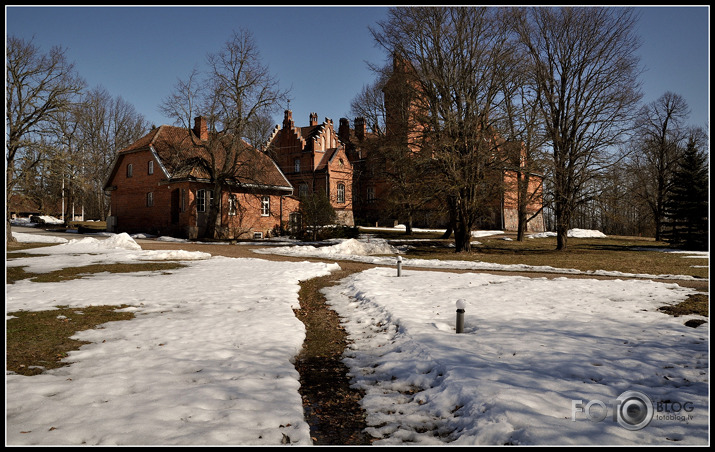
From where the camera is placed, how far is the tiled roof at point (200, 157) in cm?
3522

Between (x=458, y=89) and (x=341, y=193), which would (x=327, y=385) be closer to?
(x=458, y=89)

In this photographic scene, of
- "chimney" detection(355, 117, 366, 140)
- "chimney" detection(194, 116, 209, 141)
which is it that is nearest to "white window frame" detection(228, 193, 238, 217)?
"chimney" detection(194, 116, 209, 141)

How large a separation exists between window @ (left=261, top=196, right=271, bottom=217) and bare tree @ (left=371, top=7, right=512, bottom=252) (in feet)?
63.8

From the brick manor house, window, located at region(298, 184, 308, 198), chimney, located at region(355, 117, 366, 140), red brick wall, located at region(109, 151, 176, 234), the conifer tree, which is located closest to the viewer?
the conifer tree

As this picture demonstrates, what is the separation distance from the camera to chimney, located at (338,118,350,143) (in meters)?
58.0

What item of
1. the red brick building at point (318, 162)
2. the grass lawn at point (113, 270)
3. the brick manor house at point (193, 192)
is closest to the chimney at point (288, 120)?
the red brick building at point (318, 162)

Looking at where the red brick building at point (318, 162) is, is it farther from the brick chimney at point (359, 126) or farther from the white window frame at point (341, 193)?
the brick chimney at point (359, 126)

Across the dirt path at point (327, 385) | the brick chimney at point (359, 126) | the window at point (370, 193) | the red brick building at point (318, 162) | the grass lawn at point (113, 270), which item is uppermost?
the brick chimney at point (359, 126)

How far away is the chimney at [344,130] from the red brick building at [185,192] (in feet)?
59.4

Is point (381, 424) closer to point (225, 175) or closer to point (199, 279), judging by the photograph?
point (199, 279)

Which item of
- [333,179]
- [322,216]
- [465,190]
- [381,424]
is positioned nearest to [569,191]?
[465,190]

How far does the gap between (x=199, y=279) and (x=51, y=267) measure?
21.5 feet

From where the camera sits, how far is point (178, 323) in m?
8.56

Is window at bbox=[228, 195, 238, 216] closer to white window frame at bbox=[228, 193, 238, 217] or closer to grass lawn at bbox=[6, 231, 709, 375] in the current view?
white window frame at bbox=[228, 193, 238, 217]
